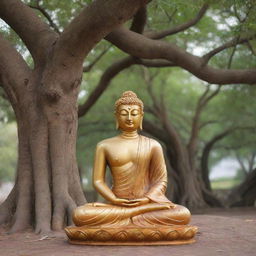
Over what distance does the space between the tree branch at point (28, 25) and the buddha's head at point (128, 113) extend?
6.88ft

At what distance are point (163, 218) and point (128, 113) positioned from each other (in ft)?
5.13

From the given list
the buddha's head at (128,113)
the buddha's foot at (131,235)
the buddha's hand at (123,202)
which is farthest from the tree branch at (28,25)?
the buddha's foot at (131,235)

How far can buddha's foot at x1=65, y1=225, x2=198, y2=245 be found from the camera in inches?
245

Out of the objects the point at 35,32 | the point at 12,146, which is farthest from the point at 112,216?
the point at 12,146

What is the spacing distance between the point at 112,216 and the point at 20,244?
1.34 meters

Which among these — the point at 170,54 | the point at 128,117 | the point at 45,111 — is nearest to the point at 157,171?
the point at 128,117

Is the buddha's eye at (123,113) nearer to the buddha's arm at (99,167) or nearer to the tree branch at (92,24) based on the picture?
the buddha's arm at (99,167)

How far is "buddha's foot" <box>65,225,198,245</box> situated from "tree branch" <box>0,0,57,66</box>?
3.44 meters

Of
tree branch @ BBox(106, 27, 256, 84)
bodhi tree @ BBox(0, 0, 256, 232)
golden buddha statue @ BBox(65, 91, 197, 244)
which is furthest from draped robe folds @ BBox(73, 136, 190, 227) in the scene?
tree branch @ BBox(106, 27, 256, 84)

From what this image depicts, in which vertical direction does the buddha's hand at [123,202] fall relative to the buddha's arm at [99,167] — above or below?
below

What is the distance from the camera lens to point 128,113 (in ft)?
23.4

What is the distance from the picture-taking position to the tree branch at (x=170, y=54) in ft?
32.7

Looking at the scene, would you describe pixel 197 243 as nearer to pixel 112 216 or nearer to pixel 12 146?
pixel 112 216

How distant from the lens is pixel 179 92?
23.6 m
